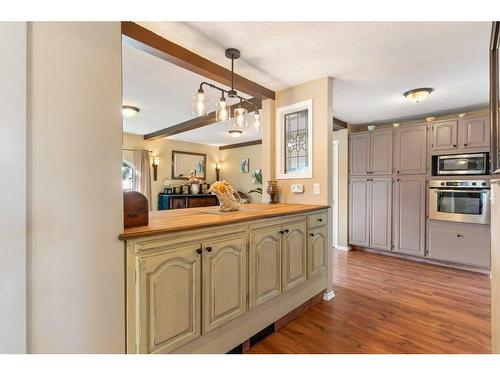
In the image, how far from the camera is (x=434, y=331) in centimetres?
195

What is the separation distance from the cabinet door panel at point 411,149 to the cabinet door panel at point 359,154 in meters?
0.44

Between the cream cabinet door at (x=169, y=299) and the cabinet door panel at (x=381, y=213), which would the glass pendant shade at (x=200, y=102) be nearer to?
the cream cabinet door at (x=169, y=299)

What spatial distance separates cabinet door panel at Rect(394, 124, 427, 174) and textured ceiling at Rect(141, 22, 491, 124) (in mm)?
710

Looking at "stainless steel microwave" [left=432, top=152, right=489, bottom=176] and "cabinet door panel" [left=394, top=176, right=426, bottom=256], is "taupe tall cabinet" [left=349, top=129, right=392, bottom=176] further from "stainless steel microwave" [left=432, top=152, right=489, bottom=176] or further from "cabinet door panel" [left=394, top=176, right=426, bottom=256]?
"stainless steel microwave" [left=432, top=152, right=489, bottom=176]

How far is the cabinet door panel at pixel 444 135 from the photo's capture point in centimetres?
336

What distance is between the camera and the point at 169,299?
1.27 m

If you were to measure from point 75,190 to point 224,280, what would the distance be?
0.95 m

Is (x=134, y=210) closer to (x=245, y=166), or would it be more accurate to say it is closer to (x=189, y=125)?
(x=189, y=125)

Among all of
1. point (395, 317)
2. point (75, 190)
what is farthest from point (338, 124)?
point (75, 190)

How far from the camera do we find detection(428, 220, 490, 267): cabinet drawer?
3195mm

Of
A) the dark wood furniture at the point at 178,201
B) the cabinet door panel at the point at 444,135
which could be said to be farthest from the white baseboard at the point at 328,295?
the dark wood furniture at the point at 178,201

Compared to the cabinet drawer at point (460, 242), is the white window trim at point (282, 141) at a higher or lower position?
higher

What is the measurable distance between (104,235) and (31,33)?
84 cm
